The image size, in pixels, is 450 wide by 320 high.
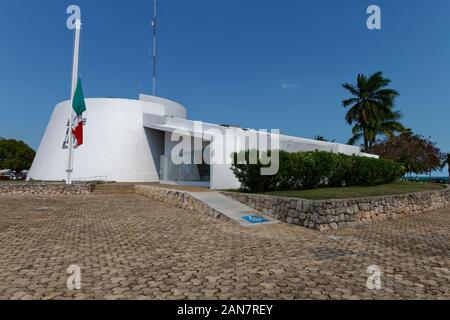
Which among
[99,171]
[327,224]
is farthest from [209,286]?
[99,171]

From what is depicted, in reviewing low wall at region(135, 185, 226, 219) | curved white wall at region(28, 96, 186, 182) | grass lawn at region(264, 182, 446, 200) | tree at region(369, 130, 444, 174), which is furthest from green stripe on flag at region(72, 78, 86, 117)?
tree at region(369, 130, 444, 174)

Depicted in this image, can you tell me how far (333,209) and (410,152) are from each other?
87.5 ft

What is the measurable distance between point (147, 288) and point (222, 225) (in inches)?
193

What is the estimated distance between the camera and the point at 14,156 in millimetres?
53406

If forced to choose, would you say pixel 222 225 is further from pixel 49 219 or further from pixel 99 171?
pixel 99 171

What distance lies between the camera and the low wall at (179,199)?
1062 centimetres

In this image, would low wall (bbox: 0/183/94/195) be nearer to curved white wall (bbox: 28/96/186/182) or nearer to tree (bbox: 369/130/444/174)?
curved white wall (bbox: 28/96/186/182)

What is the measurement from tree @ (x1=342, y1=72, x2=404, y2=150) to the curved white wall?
23950 millimetres

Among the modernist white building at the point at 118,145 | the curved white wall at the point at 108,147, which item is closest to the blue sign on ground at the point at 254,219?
the modernist white building at the point at 118,145

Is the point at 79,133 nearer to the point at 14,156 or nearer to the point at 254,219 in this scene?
the point at 254,219

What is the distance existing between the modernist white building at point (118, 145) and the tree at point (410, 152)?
886 centimetres

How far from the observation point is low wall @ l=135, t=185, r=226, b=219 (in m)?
10.6

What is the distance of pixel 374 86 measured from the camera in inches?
1387

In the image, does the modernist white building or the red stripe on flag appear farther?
the modernist white building
